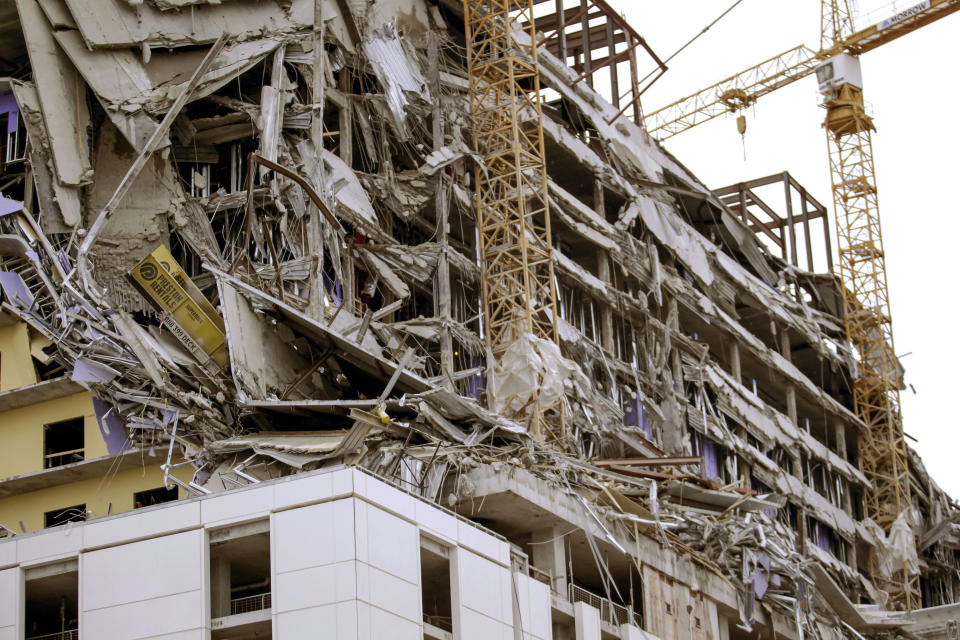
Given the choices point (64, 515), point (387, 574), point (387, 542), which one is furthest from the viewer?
point (64, 515)

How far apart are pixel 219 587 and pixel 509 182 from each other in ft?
79.4

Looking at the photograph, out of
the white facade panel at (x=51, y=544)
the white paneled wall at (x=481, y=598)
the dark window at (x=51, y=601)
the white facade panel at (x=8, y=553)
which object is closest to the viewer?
the white facade panel at (x=51, y=544)

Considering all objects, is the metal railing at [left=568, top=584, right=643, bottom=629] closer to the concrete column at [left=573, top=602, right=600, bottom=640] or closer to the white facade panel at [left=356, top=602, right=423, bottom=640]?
the concrete column at [left=573, top=602, right=600, bottom=640]

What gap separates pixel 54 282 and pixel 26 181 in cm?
494

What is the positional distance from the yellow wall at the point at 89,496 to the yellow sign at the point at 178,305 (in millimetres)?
3523

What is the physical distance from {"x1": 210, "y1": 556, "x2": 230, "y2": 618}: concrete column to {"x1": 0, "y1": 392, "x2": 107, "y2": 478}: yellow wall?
8549 millimetres

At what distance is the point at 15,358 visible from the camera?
47.2 metres

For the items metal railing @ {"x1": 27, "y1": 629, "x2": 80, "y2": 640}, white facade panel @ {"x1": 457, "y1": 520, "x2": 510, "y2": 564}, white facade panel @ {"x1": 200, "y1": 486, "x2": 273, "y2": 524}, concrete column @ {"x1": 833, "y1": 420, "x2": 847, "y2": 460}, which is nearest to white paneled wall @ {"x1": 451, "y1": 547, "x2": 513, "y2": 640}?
white facade panel @ {"x1": 457, "y1": 520, "x2": 510, "y2": 564}

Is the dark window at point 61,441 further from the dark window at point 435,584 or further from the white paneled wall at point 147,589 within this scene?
the dark window at point 435,584

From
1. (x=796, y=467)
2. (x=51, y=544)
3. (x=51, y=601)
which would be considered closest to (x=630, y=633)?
(x=51, y=601)

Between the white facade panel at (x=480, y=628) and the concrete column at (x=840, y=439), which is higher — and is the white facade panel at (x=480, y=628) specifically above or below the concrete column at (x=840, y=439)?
below

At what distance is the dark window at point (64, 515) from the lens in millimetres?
Answer: 45156

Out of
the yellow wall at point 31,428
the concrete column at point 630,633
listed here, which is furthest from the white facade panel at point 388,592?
the yellow wall at point 31,428

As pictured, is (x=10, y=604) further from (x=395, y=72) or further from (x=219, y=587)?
(x=395, y=72)
